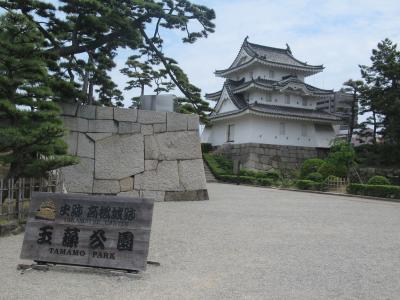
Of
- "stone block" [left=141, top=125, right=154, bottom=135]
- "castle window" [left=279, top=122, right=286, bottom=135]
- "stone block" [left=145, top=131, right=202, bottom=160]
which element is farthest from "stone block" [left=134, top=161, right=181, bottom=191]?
"castle window" [left=279, top=122, right=286, bottom=135]

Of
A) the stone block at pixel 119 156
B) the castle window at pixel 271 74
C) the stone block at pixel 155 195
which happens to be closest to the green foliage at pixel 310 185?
the stone block at pixel 155 195

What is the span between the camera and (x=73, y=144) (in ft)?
37.8

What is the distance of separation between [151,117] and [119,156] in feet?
5.21

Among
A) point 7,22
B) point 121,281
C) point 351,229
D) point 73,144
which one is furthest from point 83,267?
point 73,144

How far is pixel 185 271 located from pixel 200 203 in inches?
281

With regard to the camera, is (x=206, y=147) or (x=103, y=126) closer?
(x=103, y=126)

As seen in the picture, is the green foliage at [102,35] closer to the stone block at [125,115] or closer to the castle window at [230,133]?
the stone block at [125,115]

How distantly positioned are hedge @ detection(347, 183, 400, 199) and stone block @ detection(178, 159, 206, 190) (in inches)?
331

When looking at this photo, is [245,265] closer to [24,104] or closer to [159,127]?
[24,104]

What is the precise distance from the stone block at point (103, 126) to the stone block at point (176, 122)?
5.56ft

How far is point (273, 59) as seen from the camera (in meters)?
32.3

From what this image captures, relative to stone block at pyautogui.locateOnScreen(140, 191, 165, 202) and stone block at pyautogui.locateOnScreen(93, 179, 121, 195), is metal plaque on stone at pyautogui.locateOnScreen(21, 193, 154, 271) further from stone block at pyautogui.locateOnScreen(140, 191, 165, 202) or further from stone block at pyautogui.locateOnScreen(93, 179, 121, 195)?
stone block at pyautogui.locateOnScreen(140, 191, 165, 202)

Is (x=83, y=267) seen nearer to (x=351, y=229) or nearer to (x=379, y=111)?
(x=351, y=229)

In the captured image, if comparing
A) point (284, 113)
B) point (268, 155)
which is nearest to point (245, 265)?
point (268, 155)
